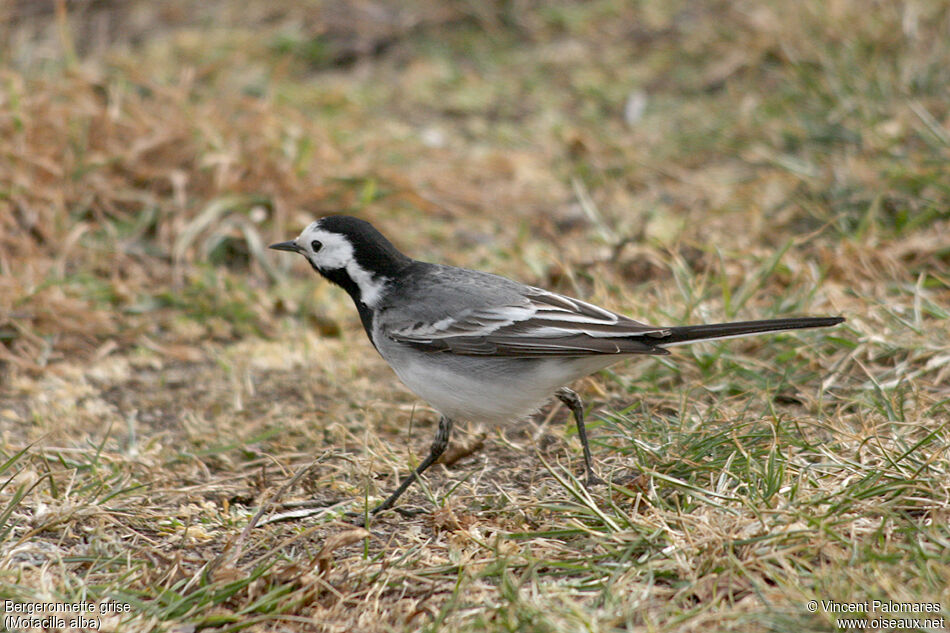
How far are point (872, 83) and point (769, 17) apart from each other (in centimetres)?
171

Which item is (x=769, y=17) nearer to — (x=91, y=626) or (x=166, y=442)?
(x=166, y=442)

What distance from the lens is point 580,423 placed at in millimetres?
4305

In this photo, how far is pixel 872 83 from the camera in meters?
7.24

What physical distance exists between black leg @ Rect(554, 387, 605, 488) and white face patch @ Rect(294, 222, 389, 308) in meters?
0.97

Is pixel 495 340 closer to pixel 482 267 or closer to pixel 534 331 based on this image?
pixel 534 331

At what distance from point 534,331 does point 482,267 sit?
2.35m

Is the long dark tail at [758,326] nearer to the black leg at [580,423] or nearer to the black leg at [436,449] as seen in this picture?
the black leg at [580,423]

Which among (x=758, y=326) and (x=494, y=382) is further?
(x=494, y=382)

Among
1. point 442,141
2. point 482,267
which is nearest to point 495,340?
point 482,267

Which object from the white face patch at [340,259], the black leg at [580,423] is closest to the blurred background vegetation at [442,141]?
the white face patch at [340,259]

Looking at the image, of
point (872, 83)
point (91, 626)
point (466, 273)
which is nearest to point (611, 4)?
point (872, 83)

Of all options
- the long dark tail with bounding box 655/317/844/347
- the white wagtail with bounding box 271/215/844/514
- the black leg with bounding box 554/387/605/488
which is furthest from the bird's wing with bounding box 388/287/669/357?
the black leg with bounding box 554/387/605/488

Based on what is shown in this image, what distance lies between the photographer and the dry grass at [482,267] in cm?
332

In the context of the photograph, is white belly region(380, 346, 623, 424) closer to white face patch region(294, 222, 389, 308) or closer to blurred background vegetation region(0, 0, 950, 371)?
white face patch region(294, 222, 389, 308)
